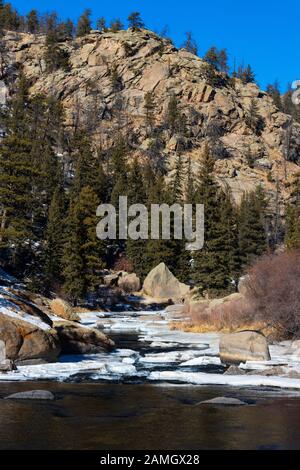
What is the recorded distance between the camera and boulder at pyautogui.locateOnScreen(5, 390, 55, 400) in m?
13.7

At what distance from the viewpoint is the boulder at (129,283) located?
5997 cm

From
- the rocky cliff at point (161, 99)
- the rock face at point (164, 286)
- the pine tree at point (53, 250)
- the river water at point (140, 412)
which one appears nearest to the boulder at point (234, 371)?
the river water at point (140, 412)

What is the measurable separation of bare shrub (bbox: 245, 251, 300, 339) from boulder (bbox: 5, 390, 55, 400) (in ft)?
47.1

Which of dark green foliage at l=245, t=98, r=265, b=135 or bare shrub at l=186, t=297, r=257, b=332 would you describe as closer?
bare shrub at l=186, t=297, r=257, b=332

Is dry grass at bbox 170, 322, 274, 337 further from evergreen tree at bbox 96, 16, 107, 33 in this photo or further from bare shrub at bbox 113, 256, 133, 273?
evergreen tree at bbox 96, 16, 107, 33

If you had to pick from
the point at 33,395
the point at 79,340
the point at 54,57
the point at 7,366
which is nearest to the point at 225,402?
the point at 33,395

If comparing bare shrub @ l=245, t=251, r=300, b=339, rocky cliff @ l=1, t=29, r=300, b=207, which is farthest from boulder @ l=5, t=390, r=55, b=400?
rocky cliff @ l=1, t=29, r=300, b=207

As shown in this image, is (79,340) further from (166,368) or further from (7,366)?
(7,366)

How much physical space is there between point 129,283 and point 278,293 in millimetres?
34997

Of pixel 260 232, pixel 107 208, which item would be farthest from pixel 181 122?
pixel 260 232

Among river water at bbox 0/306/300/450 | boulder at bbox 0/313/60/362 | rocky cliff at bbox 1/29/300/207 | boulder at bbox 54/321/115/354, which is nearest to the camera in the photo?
river water at bbox 0/306/300/450

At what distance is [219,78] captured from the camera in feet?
423

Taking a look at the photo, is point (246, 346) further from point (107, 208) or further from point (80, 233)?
point (107, 208)
